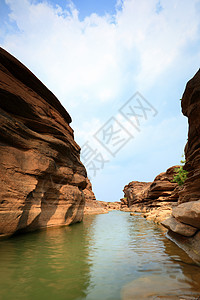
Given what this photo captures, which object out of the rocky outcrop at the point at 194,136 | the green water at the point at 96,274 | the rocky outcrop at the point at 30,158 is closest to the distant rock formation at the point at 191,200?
the rocky outcrop at the point at 194,136

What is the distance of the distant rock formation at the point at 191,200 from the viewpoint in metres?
6.12

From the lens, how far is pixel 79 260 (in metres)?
5.83

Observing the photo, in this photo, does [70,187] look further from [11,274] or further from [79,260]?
[11,274]

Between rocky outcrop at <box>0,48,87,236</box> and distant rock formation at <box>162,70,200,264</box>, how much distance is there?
8.34m

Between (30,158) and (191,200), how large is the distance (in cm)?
1051

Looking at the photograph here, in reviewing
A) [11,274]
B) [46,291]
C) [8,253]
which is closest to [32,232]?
[8,253]

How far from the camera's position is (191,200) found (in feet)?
32.2

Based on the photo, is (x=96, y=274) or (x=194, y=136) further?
(x=194, y=136)

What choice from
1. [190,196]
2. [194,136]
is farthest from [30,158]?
[194,136]

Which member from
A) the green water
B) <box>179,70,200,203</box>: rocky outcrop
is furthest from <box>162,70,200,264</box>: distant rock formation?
Answer: the green water

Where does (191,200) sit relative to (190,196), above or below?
below

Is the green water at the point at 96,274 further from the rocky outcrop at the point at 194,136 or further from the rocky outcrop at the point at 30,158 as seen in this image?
the rocky outcrop at the point at 194,136

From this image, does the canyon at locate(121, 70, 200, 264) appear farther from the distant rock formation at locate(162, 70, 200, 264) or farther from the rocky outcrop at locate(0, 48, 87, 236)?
the rocky outcrop at locate(0, 48, 87, 236)

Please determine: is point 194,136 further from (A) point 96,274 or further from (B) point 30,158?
(B) point 30,158
